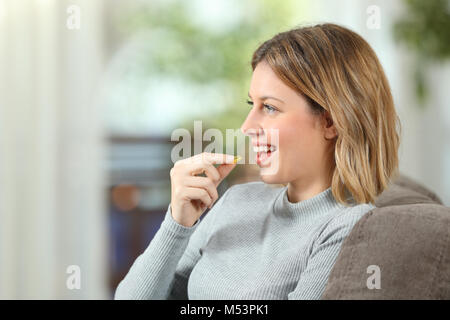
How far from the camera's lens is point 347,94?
3.51 feet

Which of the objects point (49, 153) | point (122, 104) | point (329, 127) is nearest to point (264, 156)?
point (329, 127)

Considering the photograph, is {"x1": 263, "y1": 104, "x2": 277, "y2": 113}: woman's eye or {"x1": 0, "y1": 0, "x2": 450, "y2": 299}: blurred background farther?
{"x1": 0, "y1": 0, "x2": 450, "y2": 299}: blurred background

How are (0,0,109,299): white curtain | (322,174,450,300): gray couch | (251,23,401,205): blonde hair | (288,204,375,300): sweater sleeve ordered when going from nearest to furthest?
(322,174,450,300): gray couch, (288,204,375,300): sweater sleeve, (251,23,401,205): blonde hair, (0,0,109,299): white curtain

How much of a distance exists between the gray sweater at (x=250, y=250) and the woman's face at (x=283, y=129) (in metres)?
0.09

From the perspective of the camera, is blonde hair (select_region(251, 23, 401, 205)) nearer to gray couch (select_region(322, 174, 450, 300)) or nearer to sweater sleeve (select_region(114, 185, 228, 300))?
gray couch (select_region(322, 174, 450, 300))

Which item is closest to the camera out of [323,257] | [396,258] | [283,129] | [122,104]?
[396,258]

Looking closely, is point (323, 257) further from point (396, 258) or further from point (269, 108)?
point (269, 108)

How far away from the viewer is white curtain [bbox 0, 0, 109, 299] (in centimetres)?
280

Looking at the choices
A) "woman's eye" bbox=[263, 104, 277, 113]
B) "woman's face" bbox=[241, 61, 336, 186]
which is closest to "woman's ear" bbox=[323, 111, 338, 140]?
"woman's face" bbox=[241, 61, 336, 186]

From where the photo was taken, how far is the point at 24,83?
2830mm

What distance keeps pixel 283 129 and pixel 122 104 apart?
2693mm

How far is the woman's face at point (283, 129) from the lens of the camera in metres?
1.10
